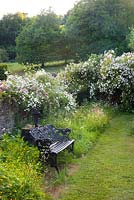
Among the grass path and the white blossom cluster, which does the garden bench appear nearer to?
the grass path

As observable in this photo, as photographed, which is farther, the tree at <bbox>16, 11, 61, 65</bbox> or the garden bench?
the tree at <bbox>16, 11, 61, 65</bbox>

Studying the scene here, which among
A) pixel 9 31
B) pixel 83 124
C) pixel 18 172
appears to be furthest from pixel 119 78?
pixel 9 31

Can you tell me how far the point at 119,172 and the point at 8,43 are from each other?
38815 mm

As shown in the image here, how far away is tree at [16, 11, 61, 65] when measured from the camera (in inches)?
1390

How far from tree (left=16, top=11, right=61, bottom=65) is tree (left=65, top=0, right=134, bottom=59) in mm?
2875

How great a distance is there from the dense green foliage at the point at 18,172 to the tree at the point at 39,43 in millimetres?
28346

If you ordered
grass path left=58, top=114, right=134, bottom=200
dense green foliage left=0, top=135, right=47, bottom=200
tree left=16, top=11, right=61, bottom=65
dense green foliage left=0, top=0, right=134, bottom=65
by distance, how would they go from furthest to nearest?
tree left=16, top=11, right=61, bottom=65, dense green foliage left=0, top=0, right=134, bottom=65, grass path left=58, top=114, right=134, bottom=200, dense green foliage left=0, top=135, right=47, bottom=200

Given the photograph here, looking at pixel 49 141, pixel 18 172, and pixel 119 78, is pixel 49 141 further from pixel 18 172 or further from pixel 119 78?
pixel 119 78

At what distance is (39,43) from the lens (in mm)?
35656

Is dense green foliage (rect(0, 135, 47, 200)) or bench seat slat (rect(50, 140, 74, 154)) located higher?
dense green foliage (rect(0, 135, 47, 200))

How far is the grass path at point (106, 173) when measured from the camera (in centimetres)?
638

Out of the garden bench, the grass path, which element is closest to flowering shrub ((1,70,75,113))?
the garden bench

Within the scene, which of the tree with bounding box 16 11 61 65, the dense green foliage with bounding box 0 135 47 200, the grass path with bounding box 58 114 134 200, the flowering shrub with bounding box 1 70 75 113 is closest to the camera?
the dense green foliage with bounding box 0 135 47 200

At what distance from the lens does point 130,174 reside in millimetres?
7355
